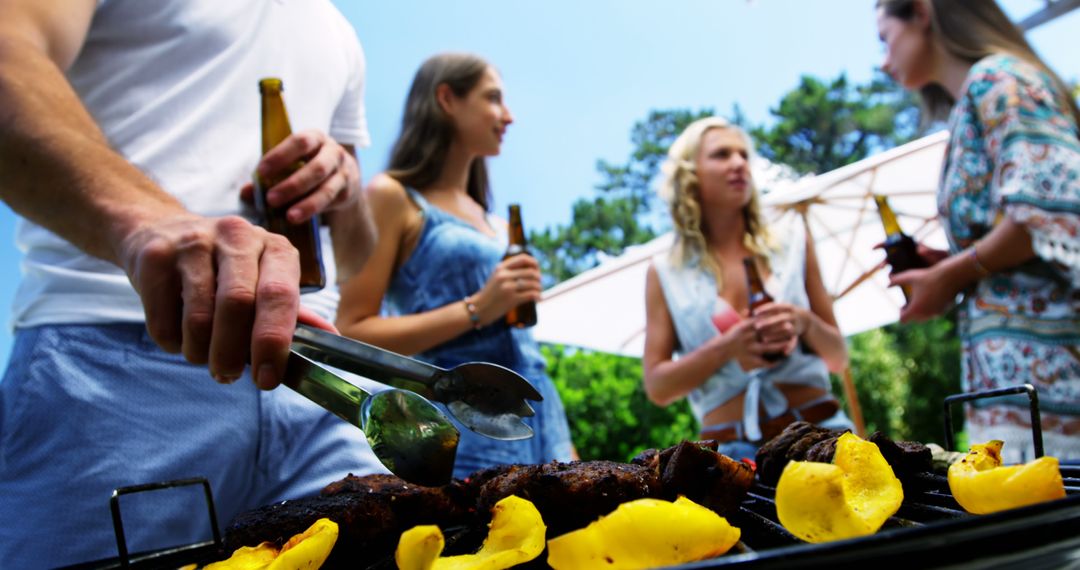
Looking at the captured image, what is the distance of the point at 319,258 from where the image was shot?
5.39 ft

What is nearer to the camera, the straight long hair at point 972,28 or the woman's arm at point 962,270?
the woman's arm at point 962,270

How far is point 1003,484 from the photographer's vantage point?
0.73 metres

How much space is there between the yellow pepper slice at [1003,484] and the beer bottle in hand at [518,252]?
79.6 inches

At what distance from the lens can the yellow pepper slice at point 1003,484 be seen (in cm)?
71

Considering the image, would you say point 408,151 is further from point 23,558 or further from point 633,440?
point 633,440

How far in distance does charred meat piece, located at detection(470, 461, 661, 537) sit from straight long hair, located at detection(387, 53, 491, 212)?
7.32ft

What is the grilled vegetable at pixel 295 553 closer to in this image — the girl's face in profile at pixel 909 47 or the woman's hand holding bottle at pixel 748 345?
the woman's hand holding bottle at pixel 748 345

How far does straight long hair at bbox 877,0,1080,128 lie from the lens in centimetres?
253

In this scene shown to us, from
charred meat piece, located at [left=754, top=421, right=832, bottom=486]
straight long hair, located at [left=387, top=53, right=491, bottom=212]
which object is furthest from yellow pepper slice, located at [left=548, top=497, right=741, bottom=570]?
straight long hair, located at [left=387, top=53, right=491, bottom=212]

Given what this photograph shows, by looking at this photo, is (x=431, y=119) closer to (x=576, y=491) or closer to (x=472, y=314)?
(x=472, y=314)

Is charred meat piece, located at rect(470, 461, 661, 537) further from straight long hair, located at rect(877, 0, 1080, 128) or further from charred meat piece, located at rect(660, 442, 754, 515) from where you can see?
straight long hair, located at rect(877, 0, 1080, 128)

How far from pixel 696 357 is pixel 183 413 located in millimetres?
2027

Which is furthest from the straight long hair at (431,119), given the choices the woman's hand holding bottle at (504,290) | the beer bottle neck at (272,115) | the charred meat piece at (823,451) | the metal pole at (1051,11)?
the metal pole at (1051,11)

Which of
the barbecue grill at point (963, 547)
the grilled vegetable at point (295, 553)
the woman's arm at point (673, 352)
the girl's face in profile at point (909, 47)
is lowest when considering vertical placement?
the woman's arm at point (673, 352)
